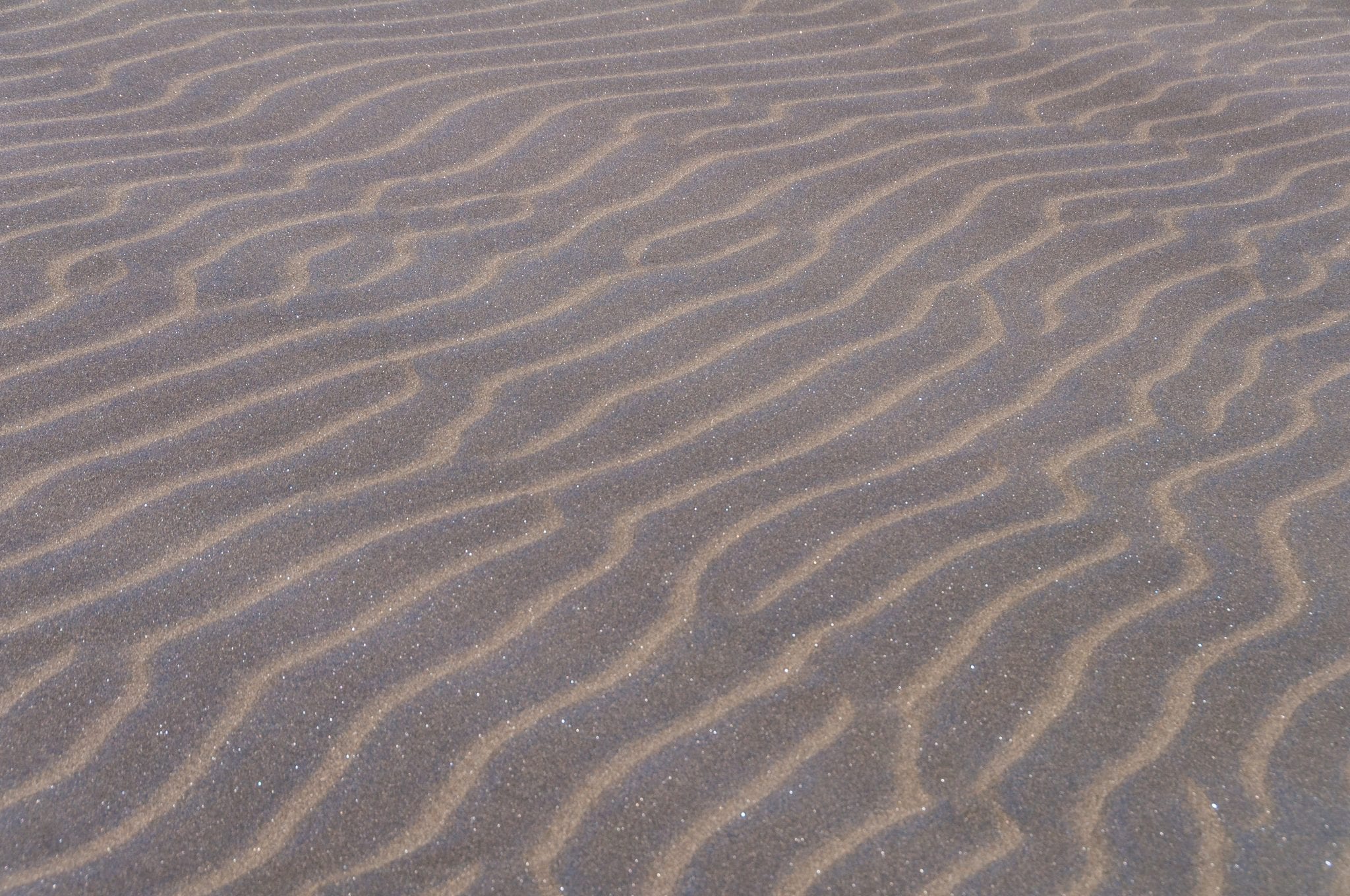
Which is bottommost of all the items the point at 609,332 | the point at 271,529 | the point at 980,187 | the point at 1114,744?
the point at 1114,744

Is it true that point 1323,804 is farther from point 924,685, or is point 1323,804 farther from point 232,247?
point 232,247

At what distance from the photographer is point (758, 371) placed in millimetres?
3154

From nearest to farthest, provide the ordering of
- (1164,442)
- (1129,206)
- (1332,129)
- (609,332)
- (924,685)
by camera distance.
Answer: (924,685) → (1164,442) → (609,332) → (1129,206) → (1332,129)

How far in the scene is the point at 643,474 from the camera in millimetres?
2773

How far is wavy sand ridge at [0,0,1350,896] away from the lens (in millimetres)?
2061

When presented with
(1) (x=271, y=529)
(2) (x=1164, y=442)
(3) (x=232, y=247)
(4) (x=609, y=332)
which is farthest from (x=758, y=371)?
(3) (x=232, y=247)

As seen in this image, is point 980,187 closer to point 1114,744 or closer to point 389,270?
point 389,270

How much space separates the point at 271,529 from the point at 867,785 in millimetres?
1275

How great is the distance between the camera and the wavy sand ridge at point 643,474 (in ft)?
6.76

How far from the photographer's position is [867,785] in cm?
212

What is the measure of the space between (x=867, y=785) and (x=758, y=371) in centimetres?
128

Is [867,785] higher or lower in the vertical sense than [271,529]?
lower

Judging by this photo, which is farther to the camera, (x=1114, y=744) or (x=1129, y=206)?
(x=1129, y=206)

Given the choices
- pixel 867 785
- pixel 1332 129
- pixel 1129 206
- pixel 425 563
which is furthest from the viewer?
pixel 1332 129
